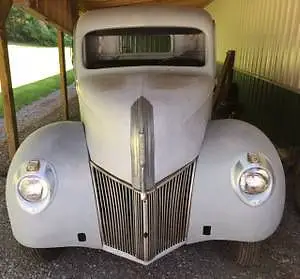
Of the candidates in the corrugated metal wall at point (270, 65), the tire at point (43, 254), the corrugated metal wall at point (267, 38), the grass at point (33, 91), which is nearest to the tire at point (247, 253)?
the tire at point (43, 254)

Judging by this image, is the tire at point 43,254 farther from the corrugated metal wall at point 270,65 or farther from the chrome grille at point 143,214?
the corrugated metal wall at point 270,65

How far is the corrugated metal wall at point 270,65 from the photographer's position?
219 inches

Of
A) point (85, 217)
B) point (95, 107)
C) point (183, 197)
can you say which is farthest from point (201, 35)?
point (85, 217)

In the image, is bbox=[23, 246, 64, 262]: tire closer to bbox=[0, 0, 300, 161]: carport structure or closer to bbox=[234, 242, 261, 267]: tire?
bbox=[234, 242, 261, 267]: tire

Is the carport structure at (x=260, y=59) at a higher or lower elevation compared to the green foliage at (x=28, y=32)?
higher

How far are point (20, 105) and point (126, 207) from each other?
945 cm

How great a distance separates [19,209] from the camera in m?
2.87

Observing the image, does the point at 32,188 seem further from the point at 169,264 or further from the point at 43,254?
the point at 169,264

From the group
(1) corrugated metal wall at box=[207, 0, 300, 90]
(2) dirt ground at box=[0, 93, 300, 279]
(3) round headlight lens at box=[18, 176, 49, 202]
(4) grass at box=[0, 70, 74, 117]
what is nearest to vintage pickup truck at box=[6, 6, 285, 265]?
(3) round headlight lens at box=[18, 176, 49, 202]

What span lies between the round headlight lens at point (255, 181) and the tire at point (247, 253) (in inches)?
21.9

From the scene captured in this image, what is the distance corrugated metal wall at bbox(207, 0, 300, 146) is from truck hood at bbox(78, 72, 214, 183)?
2.62m

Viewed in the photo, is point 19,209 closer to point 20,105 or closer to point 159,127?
point 159,127

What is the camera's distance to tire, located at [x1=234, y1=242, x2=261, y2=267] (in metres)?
3.20

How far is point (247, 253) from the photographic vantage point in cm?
325
